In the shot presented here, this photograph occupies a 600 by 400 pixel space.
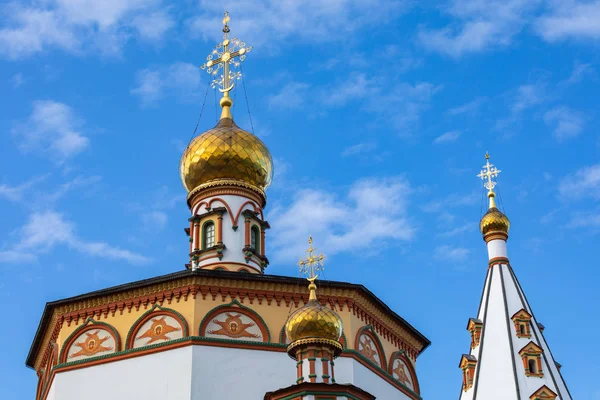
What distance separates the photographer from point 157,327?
16.5 meters

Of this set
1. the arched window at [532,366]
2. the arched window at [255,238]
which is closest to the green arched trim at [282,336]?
the arched window at [255,238]

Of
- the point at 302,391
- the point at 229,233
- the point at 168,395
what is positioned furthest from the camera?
the point at 229,233

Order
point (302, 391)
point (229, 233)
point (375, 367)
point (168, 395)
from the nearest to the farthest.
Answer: point (302, 391) < point (168, 395) < point (375, 367) < point (229, 233)

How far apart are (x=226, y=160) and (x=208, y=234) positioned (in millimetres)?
1531

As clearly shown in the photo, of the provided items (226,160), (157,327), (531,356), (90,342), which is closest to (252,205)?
(226,160)

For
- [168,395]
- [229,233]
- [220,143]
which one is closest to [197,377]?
[168,395]

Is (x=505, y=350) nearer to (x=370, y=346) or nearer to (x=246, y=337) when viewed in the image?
(x=370, y=346)

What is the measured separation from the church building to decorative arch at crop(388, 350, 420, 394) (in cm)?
3

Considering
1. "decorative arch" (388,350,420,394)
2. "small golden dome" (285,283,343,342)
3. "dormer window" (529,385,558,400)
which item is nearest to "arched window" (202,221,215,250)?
"decorative arch" (388,350,420,394)

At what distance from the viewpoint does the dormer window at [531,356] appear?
1789 centimetres

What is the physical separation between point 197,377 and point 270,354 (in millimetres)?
1277

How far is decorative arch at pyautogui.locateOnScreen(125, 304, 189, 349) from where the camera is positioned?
1631 cm

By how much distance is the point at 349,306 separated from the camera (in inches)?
674

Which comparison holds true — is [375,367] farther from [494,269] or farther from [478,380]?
[494,269]
